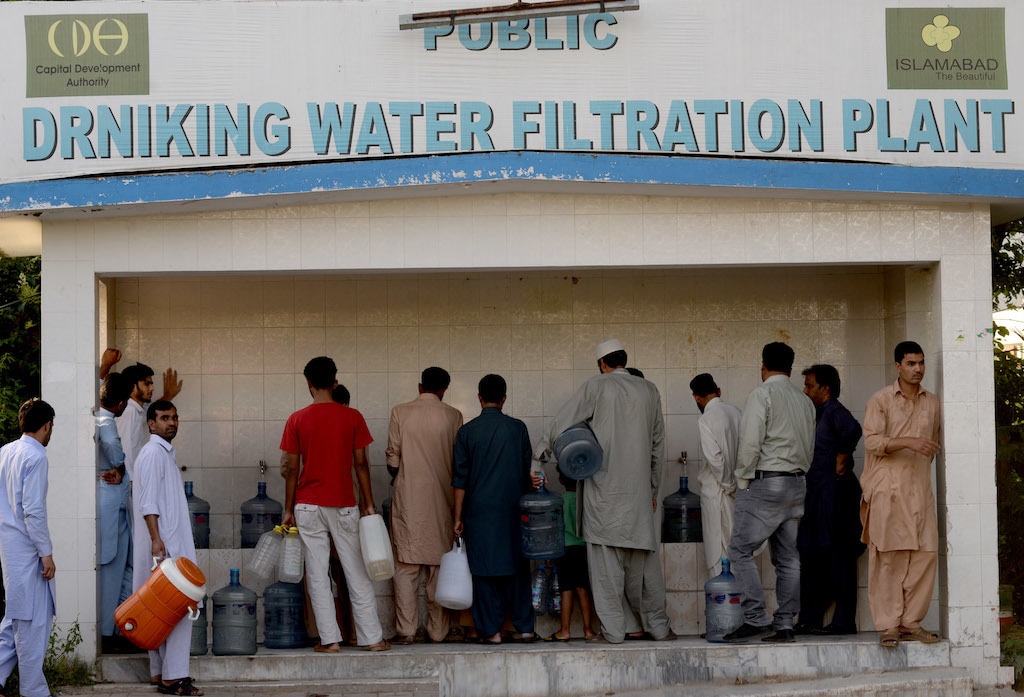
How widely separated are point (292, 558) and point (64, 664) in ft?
5.09

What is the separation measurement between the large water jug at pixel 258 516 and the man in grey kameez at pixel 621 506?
93.8 inches

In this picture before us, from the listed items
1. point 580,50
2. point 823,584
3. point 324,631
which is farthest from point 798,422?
point 324,631

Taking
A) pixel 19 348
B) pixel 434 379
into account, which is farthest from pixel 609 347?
pixel 19 348

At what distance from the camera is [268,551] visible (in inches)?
353

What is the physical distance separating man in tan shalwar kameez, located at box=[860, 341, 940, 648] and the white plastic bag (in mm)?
2637

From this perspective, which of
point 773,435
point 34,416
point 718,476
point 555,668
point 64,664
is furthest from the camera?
point 718,476

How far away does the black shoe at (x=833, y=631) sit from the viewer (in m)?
9.20

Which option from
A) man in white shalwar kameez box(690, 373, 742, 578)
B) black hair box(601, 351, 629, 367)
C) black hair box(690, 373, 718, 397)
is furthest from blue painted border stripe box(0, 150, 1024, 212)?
man in white shalwar kameez box(690, 373, 742, 578)

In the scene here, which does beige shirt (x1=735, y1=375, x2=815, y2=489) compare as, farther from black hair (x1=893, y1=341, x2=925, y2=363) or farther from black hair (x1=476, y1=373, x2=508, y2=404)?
black hair (x1=476, y1=373, x2=508, y2=404)

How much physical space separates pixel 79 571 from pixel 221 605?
92 cm

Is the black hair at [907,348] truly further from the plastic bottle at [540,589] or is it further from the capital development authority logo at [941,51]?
the plastic bottle at [540,589]

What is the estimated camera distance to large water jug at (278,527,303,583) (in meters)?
8.88

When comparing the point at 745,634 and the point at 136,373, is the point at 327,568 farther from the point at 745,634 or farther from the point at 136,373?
the point at 745,634

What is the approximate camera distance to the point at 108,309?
33.6 ft
